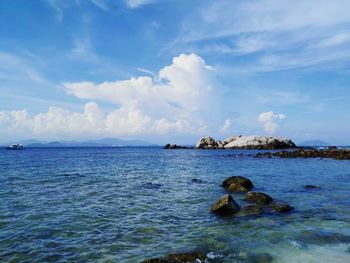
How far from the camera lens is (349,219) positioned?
18203 mm

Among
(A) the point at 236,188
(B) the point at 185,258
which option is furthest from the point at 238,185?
(B) the point at 185,258

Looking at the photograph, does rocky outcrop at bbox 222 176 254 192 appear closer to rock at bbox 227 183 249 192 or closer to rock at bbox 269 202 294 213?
rock at bbox 227 183 249 192

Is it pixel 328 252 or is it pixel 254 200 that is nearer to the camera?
pixel 328 252

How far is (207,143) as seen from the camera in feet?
538

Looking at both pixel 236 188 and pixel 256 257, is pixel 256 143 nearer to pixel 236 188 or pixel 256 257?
pixel 236 188

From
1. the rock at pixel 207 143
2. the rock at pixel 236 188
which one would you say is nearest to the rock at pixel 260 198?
the rock at pixel 236 188

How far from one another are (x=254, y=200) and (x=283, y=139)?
401ft

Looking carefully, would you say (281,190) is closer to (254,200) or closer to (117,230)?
(254,200)

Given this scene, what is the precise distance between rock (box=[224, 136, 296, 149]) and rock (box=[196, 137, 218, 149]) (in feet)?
52.2

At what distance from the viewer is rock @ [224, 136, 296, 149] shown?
133750 mm

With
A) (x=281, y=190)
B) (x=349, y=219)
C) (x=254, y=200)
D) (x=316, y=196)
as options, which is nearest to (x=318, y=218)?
(x=349, y=219)

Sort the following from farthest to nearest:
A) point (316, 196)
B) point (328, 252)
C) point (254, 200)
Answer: point (316, 196) → point (254, 200) → point (328, 252)

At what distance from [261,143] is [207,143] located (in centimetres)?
3550

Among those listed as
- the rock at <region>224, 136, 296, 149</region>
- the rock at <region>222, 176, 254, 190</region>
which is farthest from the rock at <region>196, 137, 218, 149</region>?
the rock at <region>222, 176, 254, 190</region>
